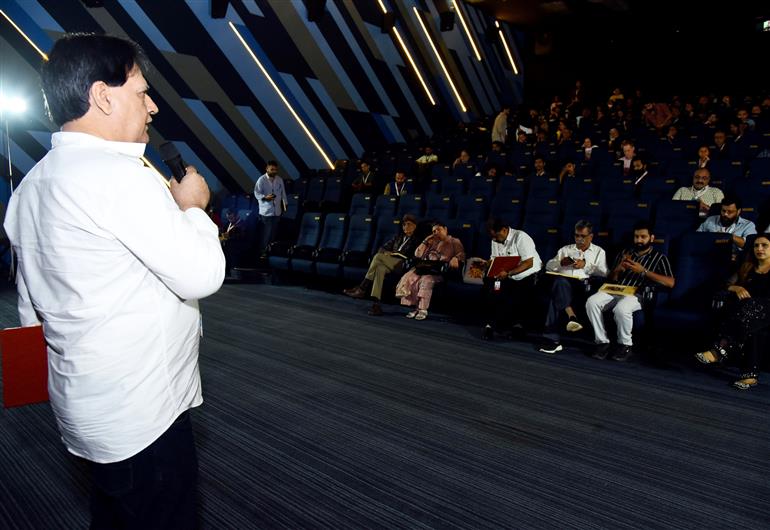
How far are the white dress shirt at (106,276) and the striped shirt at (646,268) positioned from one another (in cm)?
358

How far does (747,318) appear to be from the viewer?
301 centimetres

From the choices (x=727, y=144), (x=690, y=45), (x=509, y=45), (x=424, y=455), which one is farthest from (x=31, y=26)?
(x=690, y=45)

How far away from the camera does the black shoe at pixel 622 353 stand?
3.40 m

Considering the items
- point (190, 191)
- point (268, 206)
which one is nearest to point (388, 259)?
point (268, 206)

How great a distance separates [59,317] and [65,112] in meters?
0.30

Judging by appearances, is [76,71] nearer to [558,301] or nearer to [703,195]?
[558,301]

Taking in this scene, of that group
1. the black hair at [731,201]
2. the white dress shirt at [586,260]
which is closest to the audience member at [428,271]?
the white dress shirt at [586,260]

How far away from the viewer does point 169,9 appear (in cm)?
769

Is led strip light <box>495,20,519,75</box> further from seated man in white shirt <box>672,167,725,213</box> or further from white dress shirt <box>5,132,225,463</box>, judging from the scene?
white dress shirt <box>5,132,225,463</box>

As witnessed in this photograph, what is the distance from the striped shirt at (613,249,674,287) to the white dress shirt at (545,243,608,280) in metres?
0.16

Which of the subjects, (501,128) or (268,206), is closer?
(268,206)

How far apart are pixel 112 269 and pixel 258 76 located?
9047mm

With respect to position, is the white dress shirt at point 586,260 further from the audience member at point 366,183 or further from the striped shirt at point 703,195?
the audience member at point 366,183

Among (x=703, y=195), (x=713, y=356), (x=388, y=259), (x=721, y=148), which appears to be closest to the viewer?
(x=713, y=356)
